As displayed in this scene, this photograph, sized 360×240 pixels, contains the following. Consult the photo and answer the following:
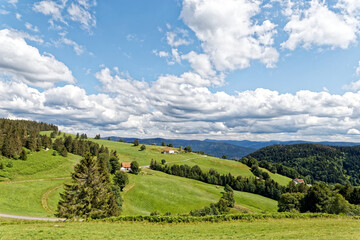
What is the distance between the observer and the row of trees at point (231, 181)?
449 feet

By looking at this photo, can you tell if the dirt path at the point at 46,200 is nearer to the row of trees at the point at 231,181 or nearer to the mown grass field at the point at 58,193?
the mown grass field at the point at 58,193

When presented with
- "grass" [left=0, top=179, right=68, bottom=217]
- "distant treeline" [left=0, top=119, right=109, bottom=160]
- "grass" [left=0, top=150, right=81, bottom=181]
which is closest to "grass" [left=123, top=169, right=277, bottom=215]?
"grass" [left=0, top=179, right=68, bottom=217]

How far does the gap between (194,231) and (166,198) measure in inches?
2586

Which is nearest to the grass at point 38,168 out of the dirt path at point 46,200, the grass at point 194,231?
the dirt path at point 46,200

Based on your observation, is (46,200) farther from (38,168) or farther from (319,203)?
(319,203)

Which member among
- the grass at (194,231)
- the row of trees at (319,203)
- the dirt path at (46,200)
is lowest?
the row of trees at (319,203)

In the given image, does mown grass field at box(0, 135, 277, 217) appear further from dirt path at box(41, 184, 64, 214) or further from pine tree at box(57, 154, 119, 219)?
pine tree at box(57, 154, 119, 219)

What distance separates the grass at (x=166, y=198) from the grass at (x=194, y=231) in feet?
151

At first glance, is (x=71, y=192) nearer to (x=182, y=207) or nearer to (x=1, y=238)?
(x=1, y=238)

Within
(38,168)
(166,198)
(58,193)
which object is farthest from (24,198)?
(166,198)

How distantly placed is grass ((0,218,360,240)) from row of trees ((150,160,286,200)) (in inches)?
4497

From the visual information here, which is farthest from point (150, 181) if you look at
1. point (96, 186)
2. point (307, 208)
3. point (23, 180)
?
point (307, 208)

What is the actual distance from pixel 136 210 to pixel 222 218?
50562mm

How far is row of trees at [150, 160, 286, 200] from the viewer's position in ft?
449
